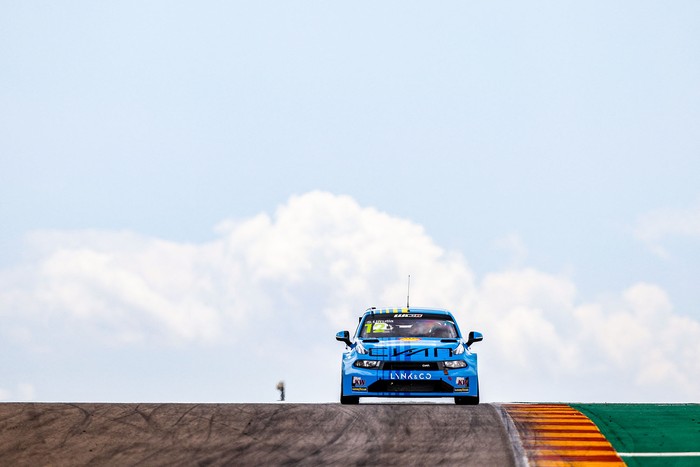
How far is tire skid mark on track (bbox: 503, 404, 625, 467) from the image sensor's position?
11320 millimetres

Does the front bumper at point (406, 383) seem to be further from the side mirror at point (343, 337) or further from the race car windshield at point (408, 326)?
the race car windshield at point (408, 326)

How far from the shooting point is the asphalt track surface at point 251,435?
11430mm

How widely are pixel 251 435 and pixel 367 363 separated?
413 cm

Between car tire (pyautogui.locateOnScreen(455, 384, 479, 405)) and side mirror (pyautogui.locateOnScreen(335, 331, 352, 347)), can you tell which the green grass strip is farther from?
side mirror (pyautogui.locateOnScreen(335, 331, 352, 347))

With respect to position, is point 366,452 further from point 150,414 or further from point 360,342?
point 360,342

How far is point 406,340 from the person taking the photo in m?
17.0

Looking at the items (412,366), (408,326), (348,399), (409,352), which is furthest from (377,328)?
(348,399)

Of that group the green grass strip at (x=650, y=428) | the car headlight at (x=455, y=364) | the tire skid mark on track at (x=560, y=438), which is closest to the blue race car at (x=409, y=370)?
the car headlight at (x=455, y=364)

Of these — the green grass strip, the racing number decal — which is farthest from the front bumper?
the green grass strip

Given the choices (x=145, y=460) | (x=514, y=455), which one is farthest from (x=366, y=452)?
(x=145, y=460)

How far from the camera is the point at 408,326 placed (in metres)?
17.8

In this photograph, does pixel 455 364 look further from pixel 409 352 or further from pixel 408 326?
pixel 408 326

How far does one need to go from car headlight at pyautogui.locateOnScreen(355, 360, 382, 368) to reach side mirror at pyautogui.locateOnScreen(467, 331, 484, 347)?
1.83 m

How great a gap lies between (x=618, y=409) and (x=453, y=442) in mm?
4538
